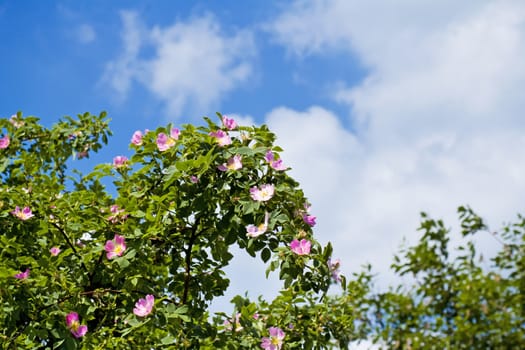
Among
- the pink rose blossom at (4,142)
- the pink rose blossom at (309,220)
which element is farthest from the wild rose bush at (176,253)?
the pink rose blossom at (4,142)

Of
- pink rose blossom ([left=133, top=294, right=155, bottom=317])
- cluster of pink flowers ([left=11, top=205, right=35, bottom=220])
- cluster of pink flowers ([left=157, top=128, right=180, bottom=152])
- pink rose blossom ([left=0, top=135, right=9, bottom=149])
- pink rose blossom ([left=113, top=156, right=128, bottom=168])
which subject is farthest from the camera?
pink rose blossom ([left=0, top=135, right=9, bottom=149])

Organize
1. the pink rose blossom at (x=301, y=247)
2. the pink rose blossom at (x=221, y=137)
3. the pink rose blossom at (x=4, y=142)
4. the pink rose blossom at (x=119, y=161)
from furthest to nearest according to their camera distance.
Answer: the pink rose blossom at (x=4, y=142), the pink rose blossom at (x=119, y=161), the pink rose blossom at (x=221, y=137), the pink rose blossom at (x=301, y=247)

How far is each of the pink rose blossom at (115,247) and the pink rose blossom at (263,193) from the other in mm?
632

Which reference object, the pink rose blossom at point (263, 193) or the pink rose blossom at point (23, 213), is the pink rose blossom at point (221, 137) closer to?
the pink rose blossom at point (263, 193)

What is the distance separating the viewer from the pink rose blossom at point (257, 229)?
288 cm

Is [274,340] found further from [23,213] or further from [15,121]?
[15,121]

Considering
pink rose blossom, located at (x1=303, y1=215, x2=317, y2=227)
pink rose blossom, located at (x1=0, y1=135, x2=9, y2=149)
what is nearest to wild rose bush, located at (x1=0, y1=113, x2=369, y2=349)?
pink rose blossom, located at (x1=303, y1=215, x2=317, y2=227)

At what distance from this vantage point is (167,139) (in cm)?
320

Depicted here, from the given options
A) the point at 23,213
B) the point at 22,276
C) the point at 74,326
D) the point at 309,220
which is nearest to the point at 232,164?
the point at 309,220

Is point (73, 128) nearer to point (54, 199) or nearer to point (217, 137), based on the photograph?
point (54, 199)

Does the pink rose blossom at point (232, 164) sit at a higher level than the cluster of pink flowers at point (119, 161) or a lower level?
lower

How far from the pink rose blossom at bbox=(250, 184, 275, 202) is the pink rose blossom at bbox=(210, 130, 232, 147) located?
26cm

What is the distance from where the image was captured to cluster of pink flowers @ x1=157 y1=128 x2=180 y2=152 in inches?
126

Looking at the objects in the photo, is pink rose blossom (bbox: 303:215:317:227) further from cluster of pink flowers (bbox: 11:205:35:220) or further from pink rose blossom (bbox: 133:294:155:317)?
cluster of pink flowers (bbox: 11:205:35:220)
